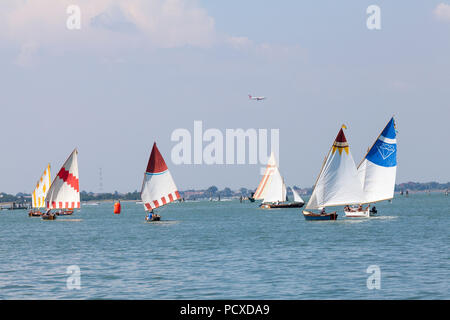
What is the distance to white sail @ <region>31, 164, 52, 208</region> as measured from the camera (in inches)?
5463

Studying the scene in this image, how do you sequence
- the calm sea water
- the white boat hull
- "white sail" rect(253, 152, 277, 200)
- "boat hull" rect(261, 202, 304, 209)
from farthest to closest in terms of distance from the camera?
"boat hull" rect(261, 202, 304, 209) → "white sail" rect(253, 152, 277, 200) → the white boat hull → the calm sea water

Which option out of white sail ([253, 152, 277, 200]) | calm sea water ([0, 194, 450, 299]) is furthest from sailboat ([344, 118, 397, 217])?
white sail ([253, 152, 277, 200])

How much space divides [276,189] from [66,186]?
74934 mm

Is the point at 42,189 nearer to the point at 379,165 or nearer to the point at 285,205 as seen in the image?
the point at 285,205

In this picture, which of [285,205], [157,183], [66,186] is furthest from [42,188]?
[285,205]

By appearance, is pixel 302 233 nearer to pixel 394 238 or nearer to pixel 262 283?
pixel 394 238

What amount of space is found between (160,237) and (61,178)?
3864 centimetres

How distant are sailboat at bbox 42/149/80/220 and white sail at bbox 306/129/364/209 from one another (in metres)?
39.8

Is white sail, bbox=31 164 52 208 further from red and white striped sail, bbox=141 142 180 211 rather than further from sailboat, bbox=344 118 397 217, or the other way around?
sailboat, bbox=344 118 397 217

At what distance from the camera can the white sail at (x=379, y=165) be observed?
93125mm

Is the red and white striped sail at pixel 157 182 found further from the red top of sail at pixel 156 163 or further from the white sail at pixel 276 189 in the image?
the white sail at pixel 276 189

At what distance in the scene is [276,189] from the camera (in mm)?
167375

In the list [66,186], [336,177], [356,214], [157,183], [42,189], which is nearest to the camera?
[336,177]

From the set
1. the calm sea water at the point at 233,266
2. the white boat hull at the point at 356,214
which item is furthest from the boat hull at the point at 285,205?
the calm sea water at the point at 233,266
